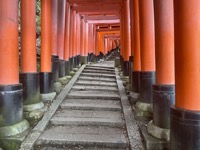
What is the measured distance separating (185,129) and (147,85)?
6.76 ft

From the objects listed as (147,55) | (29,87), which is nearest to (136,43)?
(147,55)

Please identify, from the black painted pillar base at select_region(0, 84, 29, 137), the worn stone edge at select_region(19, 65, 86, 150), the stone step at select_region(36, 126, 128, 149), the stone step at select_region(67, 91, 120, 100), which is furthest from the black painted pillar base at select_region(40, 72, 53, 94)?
the black painted pillar base at select_region(0, 84, 29, 137)

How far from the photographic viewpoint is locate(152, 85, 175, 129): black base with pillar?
127 inches

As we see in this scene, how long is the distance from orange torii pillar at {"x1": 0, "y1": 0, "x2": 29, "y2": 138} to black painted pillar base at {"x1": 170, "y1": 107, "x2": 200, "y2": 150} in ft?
7.38

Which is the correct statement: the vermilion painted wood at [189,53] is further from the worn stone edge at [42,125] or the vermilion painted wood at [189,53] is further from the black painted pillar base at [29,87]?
the black painted pillar base at [29,87]

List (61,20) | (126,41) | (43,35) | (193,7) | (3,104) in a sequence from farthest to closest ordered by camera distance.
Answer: (126,41) < (61,20) < (43,35) < (3,104) < (193,7)

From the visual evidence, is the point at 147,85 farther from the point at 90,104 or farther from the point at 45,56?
the point at 45,56

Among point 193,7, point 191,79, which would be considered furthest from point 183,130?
point 193,7

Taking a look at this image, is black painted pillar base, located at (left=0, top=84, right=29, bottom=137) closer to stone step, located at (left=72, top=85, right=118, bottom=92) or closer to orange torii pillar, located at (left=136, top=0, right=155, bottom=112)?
orange torii pillar, located at (left=136, top=0, right=155, bottom=112)

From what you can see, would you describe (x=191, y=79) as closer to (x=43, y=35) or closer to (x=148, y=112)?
(x=148, y=112)

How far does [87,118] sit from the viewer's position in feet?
14.1

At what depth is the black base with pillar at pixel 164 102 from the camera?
323cm

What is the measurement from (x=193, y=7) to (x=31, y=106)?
324cm

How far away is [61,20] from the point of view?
748cm
